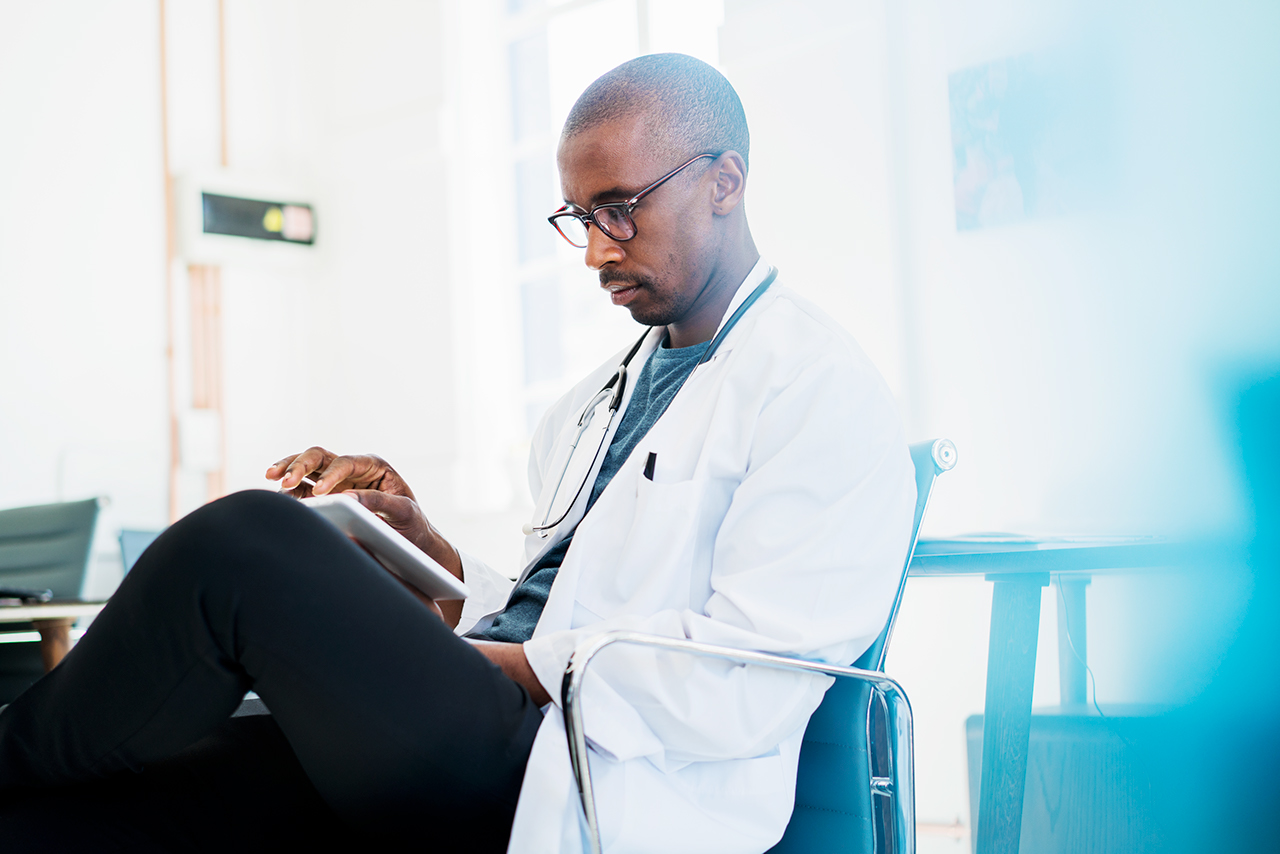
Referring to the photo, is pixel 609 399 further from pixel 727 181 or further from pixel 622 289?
pixel 727 181

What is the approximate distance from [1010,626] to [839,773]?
55 cm

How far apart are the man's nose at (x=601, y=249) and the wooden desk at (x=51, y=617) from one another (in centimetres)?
99

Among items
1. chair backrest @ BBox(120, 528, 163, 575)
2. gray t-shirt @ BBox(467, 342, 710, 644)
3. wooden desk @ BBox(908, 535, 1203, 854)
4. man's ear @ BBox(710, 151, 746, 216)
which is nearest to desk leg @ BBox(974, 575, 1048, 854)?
wooden desk @ BBox(908, 535, 1203, 854)

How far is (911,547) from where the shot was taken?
1.16 metres

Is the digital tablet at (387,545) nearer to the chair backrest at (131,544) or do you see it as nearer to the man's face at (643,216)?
the man's face at (643,216)

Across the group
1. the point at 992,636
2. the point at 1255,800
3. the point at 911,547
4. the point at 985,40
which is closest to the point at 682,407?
the point at 911,547

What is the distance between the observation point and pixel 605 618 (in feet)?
3.95

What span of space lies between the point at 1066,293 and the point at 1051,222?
17cm

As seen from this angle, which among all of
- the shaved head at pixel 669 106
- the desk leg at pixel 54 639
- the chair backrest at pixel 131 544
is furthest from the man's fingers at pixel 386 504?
the chair backrest at pixel 131 544

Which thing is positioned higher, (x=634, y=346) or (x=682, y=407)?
(x=634, y=346)

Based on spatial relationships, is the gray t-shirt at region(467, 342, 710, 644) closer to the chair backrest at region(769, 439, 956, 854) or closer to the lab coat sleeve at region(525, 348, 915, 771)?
the lab coat sleeve at region(525, 348, 915, 771)

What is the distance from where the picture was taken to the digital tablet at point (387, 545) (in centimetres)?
110

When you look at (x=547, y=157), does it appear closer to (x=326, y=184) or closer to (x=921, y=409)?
(x=326, y=184)

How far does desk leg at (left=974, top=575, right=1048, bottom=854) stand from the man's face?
26.3 inches
